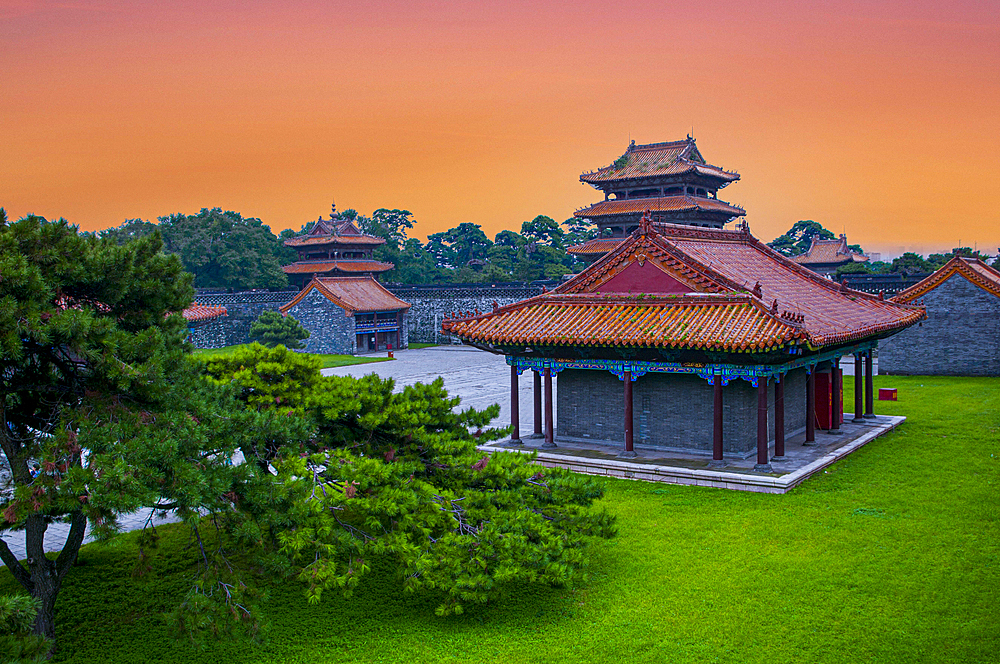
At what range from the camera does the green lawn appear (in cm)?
780

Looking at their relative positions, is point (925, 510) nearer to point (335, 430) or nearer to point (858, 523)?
A: point (858, 523)

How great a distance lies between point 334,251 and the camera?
51.8 m

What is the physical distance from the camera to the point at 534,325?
15336mm

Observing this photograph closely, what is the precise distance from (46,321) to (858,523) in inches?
385

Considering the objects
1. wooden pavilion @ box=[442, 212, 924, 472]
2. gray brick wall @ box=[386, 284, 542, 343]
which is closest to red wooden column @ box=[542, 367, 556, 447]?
wooden pavilion @ box=[442, 212, 924, 472]

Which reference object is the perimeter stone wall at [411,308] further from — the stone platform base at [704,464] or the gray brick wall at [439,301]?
the stone platform base at [704,464]

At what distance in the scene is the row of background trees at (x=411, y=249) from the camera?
2304 inches

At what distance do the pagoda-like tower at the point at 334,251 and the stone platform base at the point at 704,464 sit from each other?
36155 millimetres

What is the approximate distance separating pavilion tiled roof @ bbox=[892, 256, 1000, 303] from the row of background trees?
60.0 feet

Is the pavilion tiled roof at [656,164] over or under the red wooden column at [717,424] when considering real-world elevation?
over

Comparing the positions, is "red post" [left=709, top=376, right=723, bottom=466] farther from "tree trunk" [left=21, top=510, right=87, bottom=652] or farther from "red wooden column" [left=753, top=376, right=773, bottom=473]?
"tree trunk" [left=21, top=510, right=87, bottom=652]

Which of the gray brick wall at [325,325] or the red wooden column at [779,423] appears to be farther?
the gray brick wall at [325,325]

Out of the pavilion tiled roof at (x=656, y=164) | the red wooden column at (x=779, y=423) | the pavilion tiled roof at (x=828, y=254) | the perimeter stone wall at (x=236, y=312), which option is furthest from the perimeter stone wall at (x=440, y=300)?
the red wooden column at (x=779, y=423)

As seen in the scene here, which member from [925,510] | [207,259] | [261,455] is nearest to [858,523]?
[925,510]
